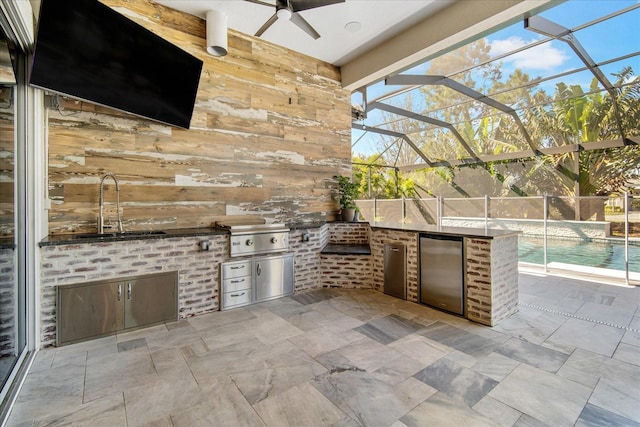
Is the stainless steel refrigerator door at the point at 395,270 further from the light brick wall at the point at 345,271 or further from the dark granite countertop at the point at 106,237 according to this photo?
the dark granite countertop at the point at 106,237

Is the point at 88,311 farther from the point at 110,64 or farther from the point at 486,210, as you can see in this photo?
the point at 486,210

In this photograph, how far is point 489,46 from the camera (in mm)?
4773

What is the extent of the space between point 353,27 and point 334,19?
0.31m

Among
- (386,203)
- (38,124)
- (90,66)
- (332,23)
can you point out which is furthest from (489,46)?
(38,124)

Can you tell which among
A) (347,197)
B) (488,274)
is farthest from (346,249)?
(488,274)

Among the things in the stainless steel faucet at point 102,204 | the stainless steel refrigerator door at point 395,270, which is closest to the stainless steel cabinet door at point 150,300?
the stainless steel faucet at point 102,204

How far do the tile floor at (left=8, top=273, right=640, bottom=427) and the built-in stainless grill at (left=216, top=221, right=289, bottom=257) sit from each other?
2.49ft

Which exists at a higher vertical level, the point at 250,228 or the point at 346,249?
the point at 250,228

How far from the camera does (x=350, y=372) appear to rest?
221 cm

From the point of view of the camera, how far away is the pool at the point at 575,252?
479cm

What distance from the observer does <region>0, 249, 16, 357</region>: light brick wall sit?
2.10 meters

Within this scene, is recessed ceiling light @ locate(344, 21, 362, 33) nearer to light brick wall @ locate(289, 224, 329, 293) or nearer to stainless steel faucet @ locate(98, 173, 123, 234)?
light brick wall @ locate(289, 224, 329, 293)

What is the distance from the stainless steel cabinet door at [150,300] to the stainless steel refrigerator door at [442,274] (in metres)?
2.85

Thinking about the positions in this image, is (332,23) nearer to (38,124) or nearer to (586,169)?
(38,124)
